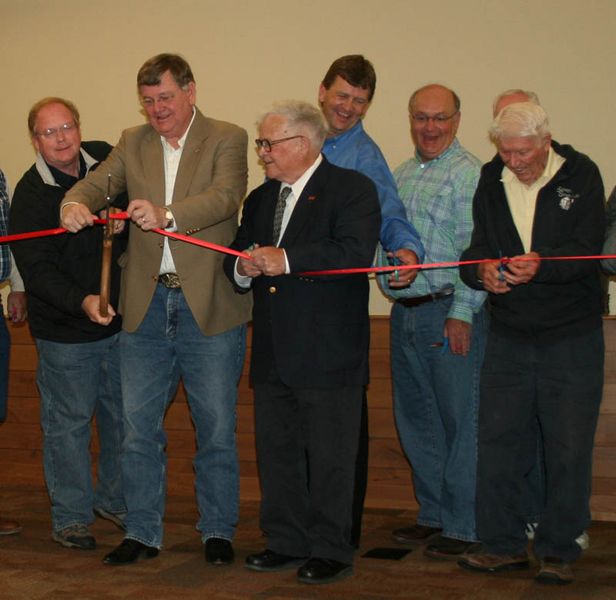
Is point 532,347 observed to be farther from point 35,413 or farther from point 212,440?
point 35,413

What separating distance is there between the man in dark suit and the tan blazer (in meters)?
0.13

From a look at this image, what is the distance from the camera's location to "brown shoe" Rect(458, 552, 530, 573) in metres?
3.49

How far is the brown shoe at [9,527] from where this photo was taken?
4.25 m

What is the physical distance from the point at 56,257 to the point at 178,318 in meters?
0.64

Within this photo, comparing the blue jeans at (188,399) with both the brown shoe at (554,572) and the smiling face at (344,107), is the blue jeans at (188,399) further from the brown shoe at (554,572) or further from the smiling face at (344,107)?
the brown shoe at (554,572)

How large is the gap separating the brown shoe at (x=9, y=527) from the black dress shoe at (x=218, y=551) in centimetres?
101

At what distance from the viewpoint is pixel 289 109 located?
352 centimetres

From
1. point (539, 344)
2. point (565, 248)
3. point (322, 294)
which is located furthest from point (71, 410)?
point (565, 248)

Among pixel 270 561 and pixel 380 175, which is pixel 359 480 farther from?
→ pixel 380 175

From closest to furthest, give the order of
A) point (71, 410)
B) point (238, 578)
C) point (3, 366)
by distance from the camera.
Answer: point (238, 578)
point (71, 410)
point (3, 366)

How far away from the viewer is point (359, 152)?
3975 millimetres

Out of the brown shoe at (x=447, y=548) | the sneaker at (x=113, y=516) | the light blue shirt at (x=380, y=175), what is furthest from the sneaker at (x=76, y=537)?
the light blue shirt at (x=380, y=175)

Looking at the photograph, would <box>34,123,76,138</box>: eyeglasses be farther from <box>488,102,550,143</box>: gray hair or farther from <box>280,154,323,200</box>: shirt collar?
<box>488,102,550,143</box>: gray hair

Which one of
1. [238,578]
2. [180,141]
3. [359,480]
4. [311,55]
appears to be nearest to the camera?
[238,578]
